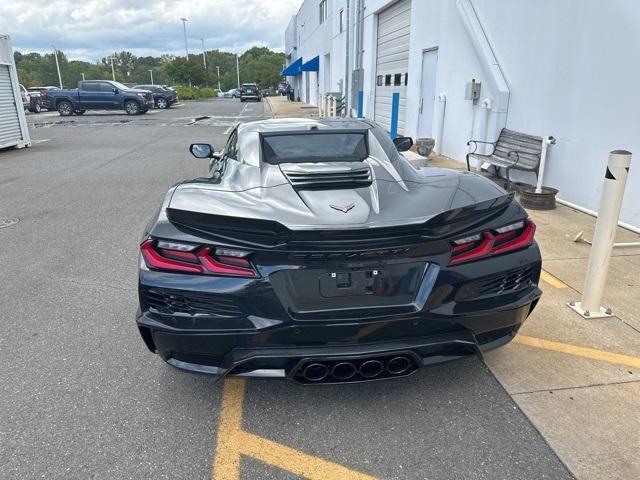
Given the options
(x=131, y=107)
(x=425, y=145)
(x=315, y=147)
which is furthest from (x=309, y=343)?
(x=131, y=107)

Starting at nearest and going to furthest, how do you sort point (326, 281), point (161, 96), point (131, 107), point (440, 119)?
point (326, 281) → point (440, 119) → point (131, 107) → point (161, 96)

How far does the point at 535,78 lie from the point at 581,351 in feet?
17.6

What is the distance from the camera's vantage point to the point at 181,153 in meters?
12.9

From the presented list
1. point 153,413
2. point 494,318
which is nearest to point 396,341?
point 494,318

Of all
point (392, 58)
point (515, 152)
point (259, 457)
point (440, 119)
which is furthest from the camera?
point (392, 58)

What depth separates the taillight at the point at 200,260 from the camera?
219cm

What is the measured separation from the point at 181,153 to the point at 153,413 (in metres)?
11.2

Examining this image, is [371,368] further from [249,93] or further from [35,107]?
[249,93]

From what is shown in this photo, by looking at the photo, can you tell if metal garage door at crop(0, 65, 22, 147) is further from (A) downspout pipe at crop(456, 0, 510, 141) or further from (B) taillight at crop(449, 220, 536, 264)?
(B) taillight at crop(449, 220, 536, 264)

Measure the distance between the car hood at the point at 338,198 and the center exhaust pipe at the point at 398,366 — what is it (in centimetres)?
66

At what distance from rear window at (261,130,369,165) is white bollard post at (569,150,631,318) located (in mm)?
1696

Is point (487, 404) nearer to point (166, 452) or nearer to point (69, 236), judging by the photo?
point (166, 452)

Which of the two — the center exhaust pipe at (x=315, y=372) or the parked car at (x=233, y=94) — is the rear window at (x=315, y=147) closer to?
the center exhaust pipe at (x=315, y=372)

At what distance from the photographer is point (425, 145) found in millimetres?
10539
